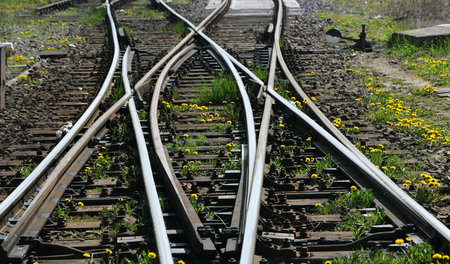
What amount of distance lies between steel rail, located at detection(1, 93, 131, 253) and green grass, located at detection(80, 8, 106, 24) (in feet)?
29.5

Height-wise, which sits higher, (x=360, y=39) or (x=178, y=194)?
(x=360, y=39)

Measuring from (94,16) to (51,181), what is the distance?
38.7 ft

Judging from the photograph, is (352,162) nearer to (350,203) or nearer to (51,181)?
(350,203)

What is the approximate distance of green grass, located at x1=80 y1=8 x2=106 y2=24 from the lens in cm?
1555

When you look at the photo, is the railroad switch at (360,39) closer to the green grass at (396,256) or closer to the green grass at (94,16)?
the green grass at (94,16)

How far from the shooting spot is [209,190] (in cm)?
485

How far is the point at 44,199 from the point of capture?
4.64 meters

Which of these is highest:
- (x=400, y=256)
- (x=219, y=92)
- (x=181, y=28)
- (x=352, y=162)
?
(x=181, y=28)

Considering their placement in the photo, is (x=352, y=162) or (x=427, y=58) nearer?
(x=352, y=162)

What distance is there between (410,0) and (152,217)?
17.0m

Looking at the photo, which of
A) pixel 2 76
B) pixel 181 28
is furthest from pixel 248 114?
pixel 181 28

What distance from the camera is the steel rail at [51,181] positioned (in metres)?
3.95

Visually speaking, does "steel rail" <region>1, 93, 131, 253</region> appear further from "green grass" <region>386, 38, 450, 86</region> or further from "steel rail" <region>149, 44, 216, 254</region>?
"green grass" <region>386, 38, 450, 86</region>

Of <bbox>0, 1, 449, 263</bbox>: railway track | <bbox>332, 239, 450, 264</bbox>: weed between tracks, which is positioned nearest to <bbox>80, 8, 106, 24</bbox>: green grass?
<bbox>0, 1, 449, 263</bbox>: railway track
